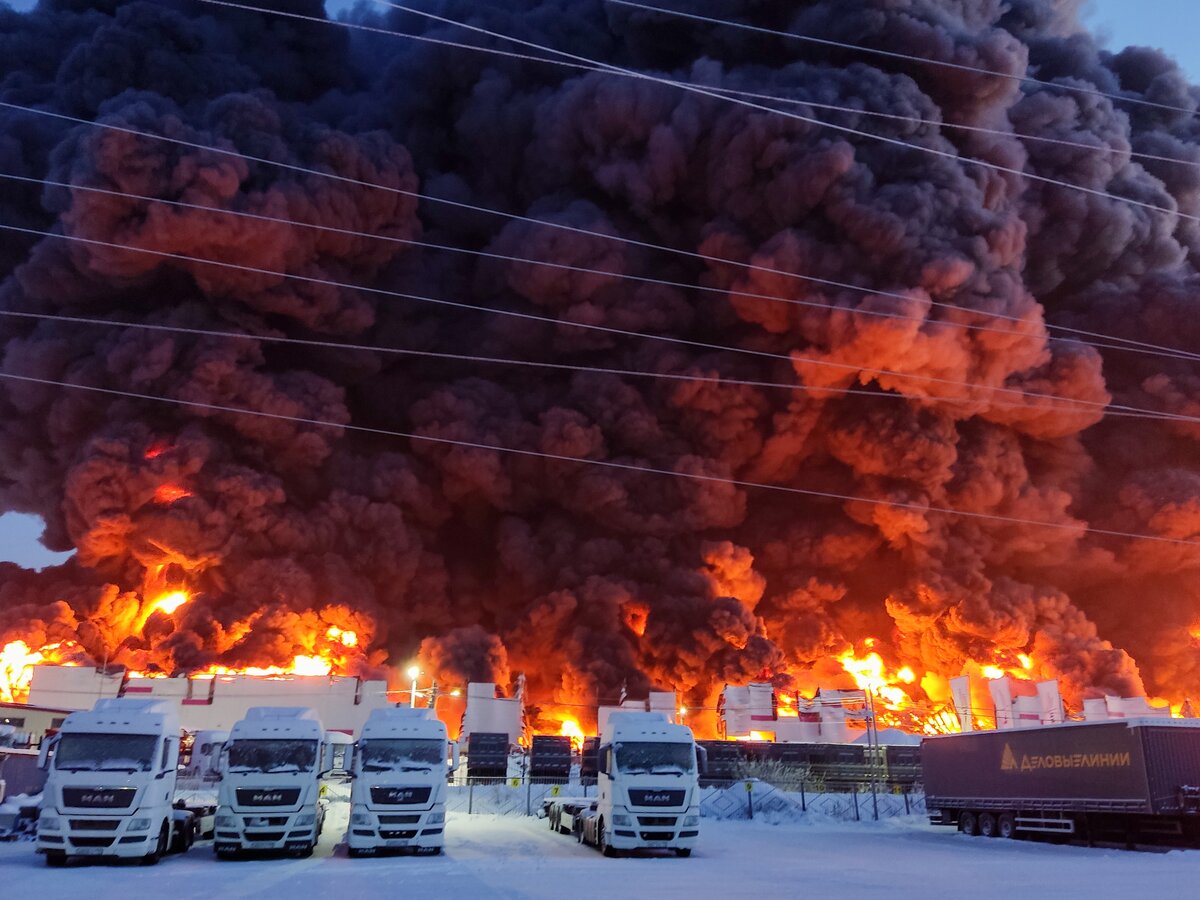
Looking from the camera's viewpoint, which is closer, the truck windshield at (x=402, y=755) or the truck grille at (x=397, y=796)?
the truck grille at (x=397, y=796)

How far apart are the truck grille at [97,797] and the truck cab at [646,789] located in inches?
380

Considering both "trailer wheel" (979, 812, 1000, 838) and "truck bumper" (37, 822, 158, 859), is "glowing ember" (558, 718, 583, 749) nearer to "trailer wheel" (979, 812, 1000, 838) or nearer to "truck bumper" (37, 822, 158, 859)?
"trailer wheel" (979, 812, 1000, 838)

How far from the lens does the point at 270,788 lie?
1927cm

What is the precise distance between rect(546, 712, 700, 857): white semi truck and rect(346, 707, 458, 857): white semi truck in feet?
11.8

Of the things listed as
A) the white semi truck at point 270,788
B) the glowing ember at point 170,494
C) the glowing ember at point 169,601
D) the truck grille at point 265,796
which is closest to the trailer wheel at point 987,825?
the white semi truck at point 270,788

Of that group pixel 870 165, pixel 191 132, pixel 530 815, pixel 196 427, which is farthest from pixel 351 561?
pixel 870 165

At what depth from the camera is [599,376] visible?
2382 inches

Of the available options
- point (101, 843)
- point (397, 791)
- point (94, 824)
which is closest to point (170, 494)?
point (94, 824)

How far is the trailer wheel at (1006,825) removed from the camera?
2366cm

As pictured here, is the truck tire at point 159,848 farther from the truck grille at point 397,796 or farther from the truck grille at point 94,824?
the truck grille at point 397,796

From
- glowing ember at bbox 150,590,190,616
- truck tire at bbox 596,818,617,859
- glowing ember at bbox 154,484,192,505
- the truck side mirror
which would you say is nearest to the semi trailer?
truck tire at bbox 596,818,617,859

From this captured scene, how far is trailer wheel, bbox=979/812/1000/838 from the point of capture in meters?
24.3

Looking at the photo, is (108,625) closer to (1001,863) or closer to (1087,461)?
(1001,863)

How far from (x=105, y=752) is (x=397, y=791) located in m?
5.86
